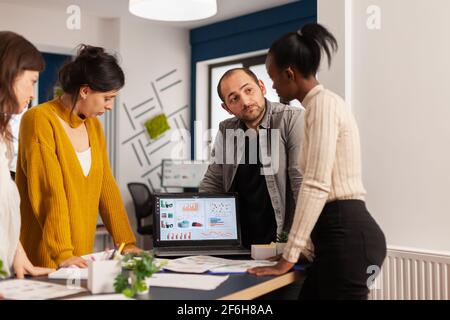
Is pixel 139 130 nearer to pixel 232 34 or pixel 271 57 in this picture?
pixel 232 34

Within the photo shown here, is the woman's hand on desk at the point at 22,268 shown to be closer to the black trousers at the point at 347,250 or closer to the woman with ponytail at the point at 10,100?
the woman with ponytail at the point at 10,100

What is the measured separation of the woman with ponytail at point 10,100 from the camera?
1.46m

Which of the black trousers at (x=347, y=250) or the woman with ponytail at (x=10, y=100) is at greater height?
the woman with ponytail at (x=10, y=100)

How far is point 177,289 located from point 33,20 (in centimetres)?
463

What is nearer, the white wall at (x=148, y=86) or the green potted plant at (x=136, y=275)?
the green potted plant at (x=136, y=275)

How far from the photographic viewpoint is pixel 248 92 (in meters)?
2.12

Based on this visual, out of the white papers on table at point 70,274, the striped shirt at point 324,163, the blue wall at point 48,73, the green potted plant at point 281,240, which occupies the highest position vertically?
Result: the blue wall at point 48,73

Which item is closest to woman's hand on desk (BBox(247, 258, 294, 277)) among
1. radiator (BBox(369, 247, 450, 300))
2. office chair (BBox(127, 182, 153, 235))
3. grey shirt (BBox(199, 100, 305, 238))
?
grey shirt (BBox(199, 100, 305, 238))

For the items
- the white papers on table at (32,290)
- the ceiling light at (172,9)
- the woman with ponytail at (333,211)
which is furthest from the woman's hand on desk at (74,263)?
the ceiling light at (172,9)

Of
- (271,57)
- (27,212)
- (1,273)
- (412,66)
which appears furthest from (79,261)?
(412,66)

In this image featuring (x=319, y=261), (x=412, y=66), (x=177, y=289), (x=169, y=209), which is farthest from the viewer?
(x=412, y=66)

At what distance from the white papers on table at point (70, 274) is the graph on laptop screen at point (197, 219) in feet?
1.60

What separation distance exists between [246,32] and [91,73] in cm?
403

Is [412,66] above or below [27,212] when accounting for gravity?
above
